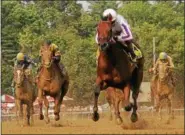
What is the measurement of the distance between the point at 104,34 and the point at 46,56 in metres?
5.75

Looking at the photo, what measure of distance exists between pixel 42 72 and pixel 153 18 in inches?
2231

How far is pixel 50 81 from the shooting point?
18.3 metres

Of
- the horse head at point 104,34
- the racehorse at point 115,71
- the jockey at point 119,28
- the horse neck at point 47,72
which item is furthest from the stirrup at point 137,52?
the horse neck at point 47,72

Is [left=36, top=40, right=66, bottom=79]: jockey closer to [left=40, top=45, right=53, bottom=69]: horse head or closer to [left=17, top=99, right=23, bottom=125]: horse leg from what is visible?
[left=40, top=45, right=53, bottom=69]: horse head

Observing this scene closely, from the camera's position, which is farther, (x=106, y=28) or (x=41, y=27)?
(x=41, y=27)

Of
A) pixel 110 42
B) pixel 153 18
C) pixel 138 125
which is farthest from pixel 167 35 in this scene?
pixel 110 42

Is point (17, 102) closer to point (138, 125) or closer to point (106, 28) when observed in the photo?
point (138, 125)

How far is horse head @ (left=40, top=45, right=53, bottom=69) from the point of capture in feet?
56.9

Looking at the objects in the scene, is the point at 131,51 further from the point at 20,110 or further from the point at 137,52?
the point at 20,110

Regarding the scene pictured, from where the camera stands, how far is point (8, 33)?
59031 mm

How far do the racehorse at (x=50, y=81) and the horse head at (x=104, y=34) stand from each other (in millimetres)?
5425

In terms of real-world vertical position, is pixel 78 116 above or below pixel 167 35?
below

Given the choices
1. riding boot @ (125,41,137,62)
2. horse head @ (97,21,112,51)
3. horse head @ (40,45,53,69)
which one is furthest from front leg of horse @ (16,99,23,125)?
horse head @ (97,21,112,51)

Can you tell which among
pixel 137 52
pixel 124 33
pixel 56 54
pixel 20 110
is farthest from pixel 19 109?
pixel 124 33
